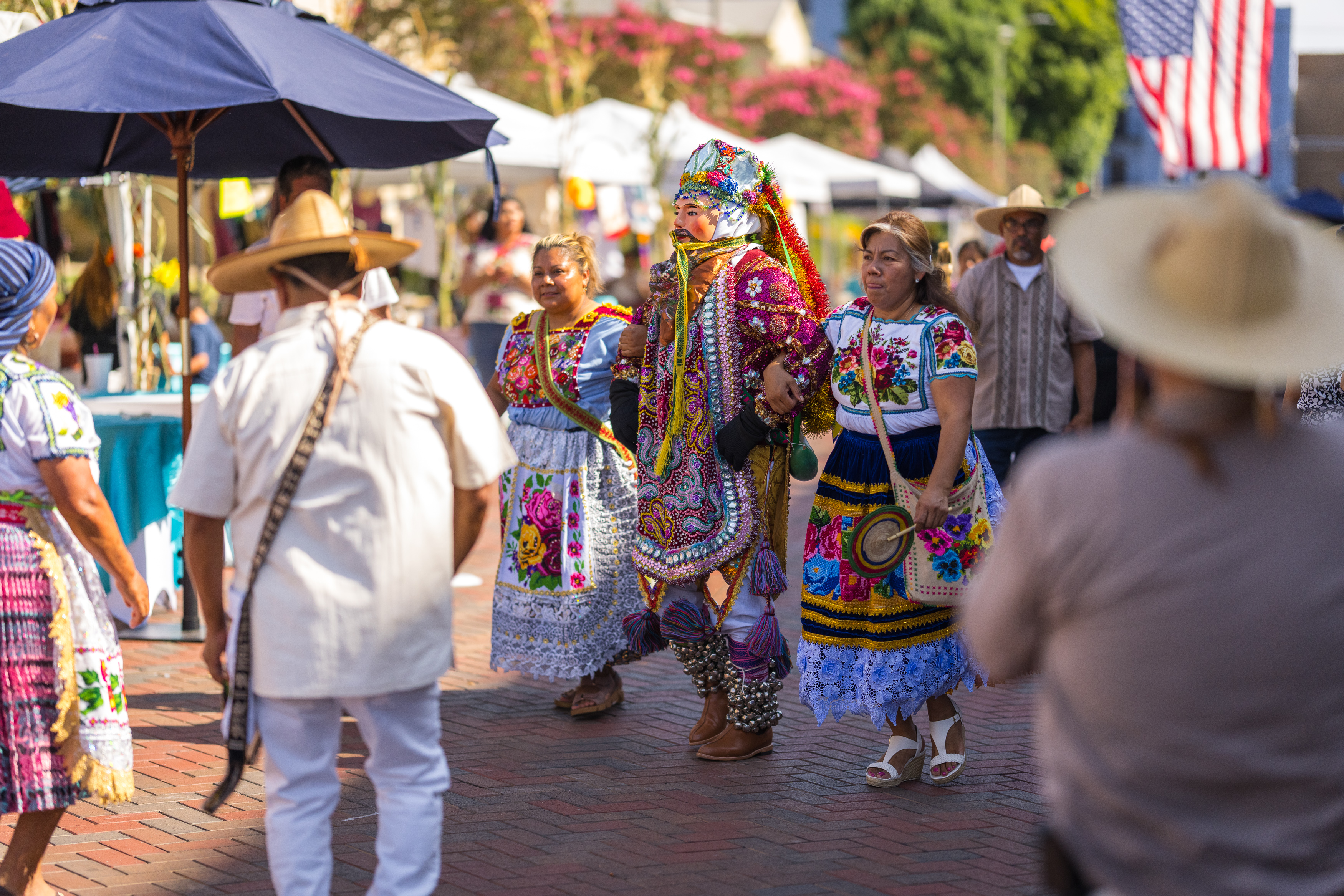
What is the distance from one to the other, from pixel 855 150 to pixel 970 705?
94.4ft

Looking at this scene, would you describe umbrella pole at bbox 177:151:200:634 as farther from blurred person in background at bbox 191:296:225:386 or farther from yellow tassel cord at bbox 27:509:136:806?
blurred person in background at bbox 191:296:225:386

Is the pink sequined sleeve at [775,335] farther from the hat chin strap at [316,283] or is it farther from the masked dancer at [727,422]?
the hat chin strap at [316,283]

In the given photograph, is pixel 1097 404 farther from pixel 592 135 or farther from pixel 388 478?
pixel 592 135

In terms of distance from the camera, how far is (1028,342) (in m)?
7.50

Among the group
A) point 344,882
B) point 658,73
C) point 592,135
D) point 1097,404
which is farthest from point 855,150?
point 344,882

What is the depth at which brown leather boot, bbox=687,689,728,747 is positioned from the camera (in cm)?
557

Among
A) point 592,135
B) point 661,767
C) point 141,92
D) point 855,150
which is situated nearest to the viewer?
point 141,92

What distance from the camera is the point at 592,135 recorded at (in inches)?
624

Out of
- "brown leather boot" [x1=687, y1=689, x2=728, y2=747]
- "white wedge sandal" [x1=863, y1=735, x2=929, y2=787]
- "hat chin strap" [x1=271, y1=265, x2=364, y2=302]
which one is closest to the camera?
"hat chin strap" [x1=271, y1=265, x2=364, y2=302]

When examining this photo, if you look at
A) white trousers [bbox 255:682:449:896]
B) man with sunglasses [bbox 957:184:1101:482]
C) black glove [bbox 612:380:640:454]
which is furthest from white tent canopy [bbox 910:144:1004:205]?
white trousers [bbox 255:682:449:896]

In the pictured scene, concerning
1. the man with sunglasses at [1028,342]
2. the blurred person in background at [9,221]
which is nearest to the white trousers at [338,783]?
the blurred person in background at [9,221]

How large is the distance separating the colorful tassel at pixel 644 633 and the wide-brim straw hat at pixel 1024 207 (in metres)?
3.15

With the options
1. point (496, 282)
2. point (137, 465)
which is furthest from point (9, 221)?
point (496, 282)

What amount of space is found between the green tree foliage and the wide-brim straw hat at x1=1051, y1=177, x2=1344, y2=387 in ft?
154
